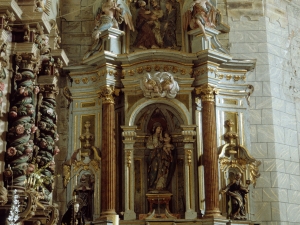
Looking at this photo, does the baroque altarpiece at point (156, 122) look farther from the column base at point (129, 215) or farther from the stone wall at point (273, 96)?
the stone wall at point (273, 96)

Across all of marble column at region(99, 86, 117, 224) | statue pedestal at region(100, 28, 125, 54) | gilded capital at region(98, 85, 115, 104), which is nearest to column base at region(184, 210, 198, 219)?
marble column at region(99, 86, 117, 224)

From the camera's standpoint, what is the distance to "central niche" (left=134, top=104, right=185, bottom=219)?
45.7ft

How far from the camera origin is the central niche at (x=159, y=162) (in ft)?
45.7

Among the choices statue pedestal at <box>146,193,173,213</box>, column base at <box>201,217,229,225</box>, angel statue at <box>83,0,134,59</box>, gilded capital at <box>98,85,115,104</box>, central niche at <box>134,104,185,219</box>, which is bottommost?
column base at <box>201,217,229,225</box>

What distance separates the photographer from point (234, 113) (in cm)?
1467

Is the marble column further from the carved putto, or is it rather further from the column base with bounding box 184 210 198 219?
the column base with bounding box 184 210 198 219

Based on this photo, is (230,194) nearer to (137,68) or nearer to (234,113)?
(234,113)

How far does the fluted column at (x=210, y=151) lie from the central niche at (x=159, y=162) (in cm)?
67

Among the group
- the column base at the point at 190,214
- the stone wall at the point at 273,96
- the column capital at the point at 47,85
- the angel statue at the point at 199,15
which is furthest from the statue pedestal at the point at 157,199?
the angel statue at the point at 199,15

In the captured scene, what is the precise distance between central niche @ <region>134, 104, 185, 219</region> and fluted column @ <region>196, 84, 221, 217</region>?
2.21 ft

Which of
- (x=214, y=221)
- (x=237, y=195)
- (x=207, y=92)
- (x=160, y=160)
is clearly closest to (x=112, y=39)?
(x=207, y=92)

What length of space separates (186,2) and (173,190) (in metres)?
5.09

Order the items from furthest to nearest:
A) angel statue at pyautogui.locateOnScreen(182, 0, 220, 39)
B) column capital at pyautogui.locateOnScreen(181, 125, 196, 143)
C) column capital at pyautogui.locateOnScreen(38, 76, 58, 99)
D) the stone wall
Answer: angel statue at pyautogui.locateOnScreen(182, 0, 220, 39), the stone wall, column capital at pyautogui.locateOnScreen(181, 125, 196, 143), column capital at pyautogui.locateOnScreen(38, 76, 58, 99)

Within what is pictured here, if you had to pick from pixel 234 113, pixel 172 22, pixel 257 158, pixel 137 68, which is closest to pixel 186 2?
pixel 172 22
